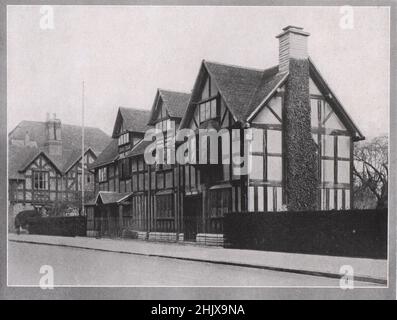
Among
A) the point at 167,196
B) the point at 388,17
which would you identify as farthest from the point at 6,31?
the point at 167,196

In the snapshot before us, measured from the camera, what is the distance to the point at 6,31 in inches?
596

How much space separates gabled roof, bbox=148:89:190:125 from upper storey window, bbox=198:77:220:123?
3083 mm

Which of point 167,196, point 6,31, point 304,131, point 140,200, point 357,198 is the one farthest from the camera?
point 357,198

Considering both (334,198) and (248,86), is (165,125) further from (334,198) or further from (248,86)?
(334,198)

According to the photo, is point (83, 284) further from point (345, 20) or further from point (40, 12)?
point (345, 20)

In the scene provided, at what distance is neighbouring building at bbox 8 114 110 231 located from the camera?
45344 millimetres

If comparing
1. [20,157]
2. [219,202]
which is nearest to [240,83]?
[219,202]

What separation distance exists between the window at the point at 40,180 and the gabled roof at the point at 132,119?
41.6 feet

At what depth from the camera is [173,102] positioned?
98.4 ft

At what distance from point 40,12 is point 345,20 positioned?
8.03 metres

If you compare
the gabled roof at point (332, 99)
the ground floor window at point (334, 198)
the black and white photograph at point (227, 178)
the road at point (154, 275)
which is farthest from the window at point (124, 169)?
the road at point (154, 275)

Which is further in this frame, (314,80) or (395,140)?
(314,80)

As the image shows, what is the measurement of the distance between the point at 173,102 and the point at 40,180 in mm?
20822

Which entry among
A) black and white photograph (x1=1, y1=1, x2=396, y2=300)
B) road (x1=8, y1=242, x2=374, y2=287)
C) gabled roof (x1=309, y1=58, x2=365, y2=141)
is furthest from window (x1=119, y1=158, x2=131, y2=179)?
road (x1=8, y1=242, x2=374, y2=287)
